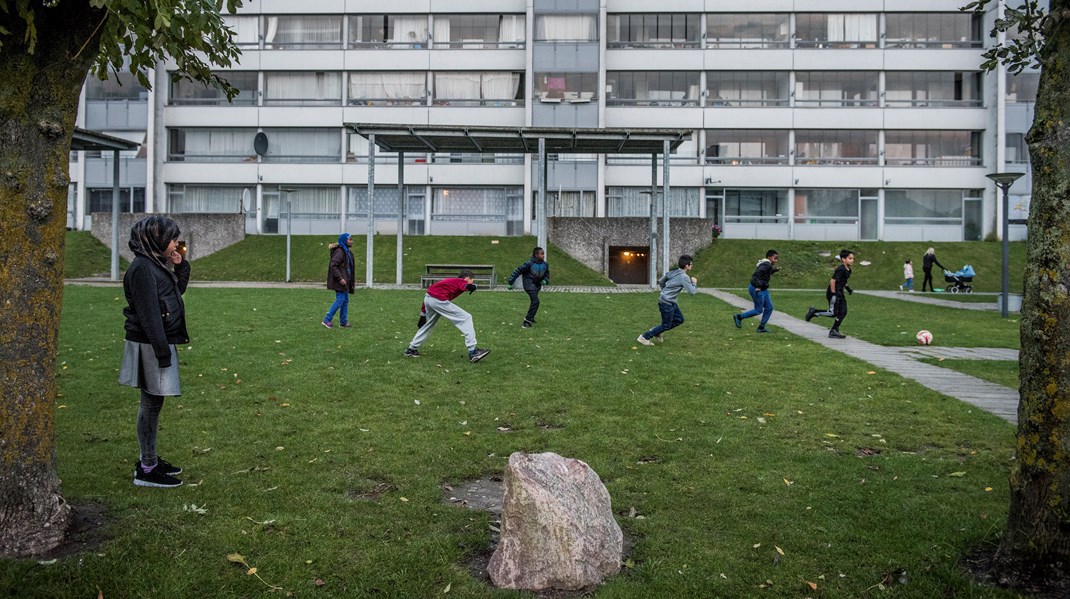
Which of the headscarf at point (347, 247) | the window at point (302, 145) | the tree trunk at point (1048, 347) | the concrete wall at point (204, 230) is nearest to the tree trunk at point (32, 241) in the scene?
the tree trunk at point (1048, 347)

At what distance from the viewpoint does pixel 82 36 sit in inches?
162

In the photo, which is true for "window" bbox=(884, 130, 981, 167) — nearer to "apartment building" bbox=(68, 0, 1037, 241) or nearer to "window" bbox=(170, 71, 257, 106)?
"apartment building" bbox=(68, 0, 1037, 241)

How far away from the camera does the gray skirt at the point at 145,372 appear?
5082 millimetres

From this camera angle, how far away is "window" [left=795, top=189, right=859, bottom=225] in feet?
140

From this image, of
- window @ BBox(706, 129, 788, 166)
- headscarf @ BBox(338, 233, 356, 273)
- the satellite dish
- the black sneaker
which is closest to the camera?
the black sneaker

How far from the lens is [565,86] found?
41.8 metres

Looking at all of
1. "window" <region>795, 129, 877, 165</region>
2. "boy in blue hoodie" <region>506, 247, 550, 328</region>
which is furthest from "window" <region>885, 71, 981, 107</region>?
"boy in blue hoodie" <region>506, 247, 550, 328</region>

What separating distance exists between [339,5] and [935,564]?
45668 mm

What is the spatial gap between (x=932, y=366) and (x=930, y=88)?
37471mm

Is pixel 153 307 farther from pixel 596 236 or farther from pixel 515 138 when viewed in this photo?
pixel 596 236

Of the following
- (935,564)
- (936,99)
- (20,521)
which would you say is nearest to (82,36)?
(20,521)

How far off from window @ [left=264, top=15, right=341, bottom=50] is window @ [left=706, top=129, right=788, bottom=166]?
72.5ft

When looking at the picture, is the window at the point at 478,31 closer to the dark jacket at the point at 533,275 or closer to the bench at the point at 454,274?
the bench at the point at 454,274

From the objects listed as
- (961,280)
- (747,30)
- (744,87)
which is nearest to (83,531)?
(961,280)
